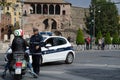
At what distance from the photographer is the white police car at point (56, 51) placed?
23036mm

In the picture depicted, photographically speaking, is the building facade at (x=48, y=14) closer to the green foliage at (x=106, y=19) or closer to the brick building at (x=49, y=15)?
the brick building at (x=49, y=15)

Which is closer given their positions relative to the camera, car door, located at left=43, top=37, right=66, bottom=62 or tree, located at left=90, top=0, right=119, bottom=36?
car door, located at left=43, top=37, right=66, bottom=62

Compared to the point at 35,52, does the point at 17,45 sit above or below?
above

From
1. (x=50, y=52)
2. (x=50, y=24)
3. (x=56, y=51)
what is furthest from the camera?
(x=50, y=24)

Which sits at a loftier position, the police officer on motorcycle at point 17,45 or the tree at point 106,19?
the tree at point 106,19

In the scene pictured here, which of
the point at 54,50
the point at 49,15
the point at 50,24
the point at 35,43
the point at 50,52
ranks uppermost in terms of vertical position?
the point at 49,15

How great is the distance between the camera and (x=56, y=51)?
78.0ft

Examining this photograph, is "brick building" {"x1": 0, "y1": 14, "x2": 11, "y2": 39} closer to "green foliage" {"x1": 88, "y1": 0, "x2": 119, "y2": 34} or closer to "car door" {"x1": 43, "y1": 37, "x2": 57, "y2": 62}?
"green foliage" {"x1": 88, "y1": 0, "x2": 119, "y2": 34}

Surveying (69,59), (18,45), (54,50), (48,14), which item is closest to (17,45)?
(18,45)

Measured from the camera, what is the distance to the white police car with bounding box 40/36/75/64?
Result: 75.6 feet

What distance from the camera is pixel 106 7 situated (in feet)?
362

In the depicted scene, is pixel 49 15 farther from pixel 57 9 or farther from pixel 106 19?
pixel 106 19

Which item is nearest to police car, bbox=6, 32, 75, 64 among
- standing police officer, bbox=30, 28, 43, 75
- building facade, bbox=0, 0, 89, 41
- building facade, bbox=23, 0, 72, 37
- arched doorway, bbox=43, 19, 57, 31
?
standing police officer, bbox=30, 28, 43, 75

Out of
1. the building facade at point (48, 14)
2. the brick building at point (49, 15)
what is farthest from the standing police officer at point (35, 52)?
the building facade at point (48, 14)
